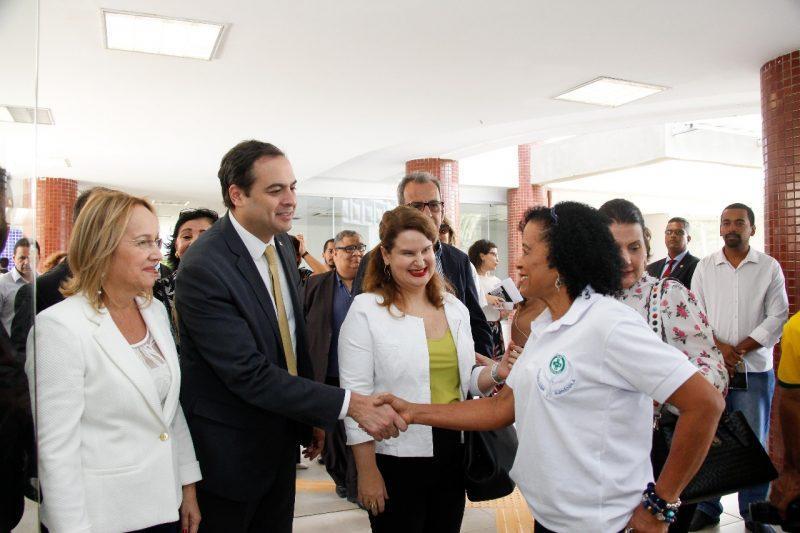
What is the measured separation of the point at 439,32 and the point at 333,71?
1.45m

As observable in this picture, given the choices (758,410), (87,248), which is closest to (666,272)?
(758,410)

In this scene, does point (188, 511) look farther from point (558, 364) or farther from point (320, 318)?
point (320, 318)

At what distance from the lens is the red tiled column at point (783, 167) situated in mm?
5035

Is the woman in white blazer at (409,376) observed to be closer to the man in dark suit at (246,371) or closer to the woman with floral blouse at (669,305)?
the man in dark suit at (246,371)

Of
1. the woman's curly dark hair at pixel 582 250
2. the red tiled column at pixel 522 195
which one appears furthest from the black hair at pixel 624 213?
the red tiled column at pixel 522 195

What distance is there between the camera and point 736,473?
2.09 meters

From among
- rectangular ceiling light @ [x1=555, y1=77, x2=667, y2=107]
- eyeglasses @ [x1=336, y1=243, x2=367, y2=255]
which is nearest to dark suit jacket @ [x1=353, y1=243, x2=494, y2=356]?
eyeglasses @ [x1=336, y1=243, x2=367, y2=255]

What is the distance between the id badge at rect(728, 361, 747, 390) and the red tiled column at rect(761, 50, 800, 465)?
104 centimetres

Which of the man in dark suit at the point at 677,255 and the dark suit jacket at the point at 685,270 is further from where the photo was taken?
the man in dark suit at the point at 677,255

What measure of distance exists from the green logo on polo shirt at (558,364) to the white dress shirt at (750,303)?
127 inches

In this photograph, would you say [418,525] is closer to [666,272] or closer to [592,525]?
[592,525]

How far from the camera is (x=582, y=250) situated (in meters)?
1.72

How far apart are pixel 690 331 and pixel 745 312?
103 inches

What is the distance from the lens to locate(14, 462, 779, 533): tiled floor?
3.86 metres
